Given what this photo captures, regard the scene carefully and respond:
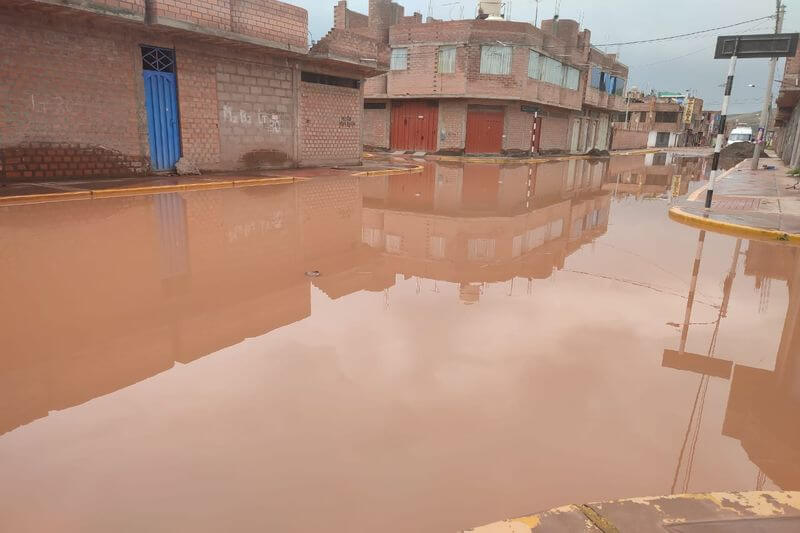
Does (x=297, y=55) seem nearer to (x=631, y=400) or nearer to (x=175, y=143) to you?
(x=175, y=143)

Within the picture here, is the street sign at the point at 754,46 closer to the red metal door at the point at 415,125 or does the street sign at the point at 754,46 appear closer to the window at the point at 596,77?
the red metal door at the point at 415,125

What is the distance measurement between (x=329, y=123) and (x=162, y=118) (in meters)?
6.80

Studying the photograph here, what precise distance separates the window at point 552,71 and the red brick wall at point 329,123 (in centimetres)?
1720

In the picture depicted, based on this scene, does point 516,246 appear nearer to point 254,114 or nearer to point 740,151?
point 254,114

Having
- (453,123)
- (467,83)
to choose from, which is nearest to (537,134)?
(453,123)

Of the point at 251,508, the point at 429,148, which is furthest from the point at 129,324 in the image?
the point at 429,148

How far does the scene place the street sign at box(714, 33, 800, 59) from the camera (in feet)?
31.0

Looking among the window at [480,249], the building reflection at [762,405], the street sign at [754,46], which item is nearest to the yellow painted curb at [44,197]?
the window at [480,249]

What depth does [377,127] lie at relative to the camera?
34219 mm

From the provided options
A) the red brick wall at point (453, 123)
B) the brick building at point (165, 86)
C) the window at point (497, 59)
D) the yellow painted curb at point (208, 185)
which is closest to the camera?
the brick building at point (165, 86)

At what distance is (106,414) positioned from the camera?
305 centimetres

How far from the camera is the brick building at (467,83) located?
30.0m

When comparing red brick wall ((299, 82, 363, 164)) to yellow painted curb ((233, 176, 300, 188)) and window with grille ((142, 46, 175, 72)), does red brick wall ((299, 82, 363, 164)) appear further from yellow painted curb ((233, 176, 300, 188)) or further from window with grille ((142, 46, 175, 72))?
window with grille ((142, 46, 175, 72))

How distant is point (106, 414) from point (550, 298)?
4241 mm
